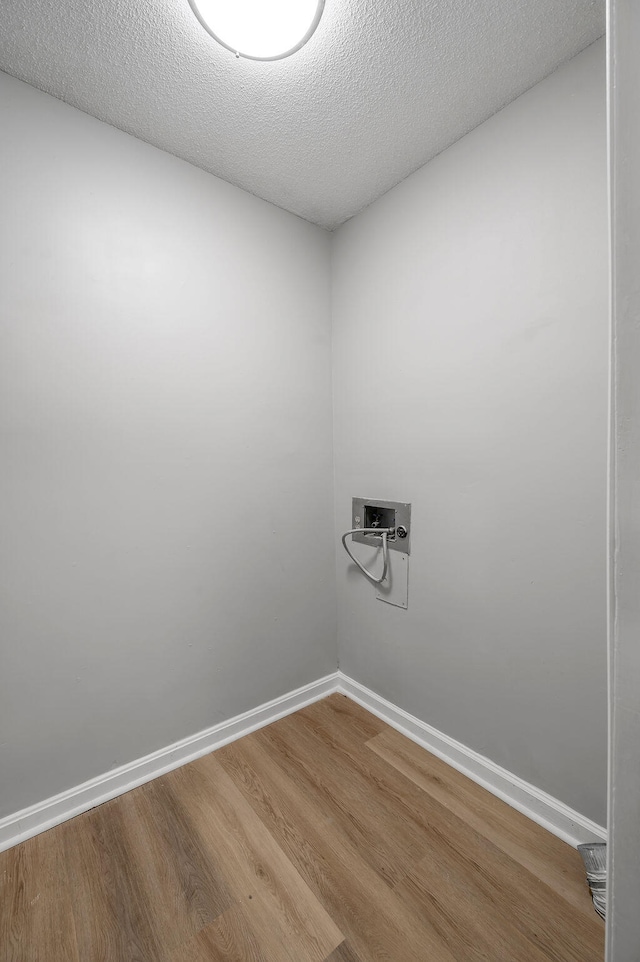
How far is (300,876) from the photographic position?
3.88 ft

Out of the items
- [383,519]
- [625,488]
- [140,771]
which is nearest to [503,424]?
[383,519]

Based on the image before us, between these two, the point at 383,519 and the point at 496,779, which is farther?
the point at 383,519

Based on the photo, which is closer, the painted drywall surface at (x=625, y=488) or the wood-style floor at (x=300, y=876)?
the painted drywall surface at (x=625, y=488)

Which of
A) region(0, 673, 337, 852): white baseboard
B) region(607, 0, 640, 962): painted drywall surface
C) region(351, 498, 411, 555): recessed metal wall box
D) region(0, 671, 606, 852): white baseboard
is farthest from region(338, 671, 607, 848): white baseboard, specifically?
region(607, 0, 640, 962): painted drywall surface

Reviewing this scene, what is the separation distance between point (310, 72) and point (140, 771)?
8.12 feet

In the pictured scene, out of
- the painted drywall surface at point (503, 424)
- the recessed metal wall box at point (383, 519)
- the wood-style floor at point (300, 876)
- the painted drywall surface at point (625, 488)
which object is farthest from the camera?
the recessed metal wall box at point (383, 519)

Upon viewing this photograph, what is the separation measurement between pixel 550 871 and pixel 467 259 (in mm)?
1994

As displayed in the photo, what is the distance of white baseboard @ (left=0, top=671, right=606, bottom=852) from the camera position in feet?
4.26

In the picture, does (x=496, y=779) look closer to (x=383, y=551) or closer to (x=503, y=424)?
(x=383, y=551)

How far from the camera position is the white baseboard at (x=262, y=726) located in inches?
51.1

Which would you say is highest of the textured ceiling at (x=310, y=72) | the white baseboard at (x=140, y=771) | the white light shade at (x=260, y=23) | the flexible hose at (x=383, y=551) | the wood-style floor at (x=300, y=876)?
the textured ceiling at (x=310, y=72)

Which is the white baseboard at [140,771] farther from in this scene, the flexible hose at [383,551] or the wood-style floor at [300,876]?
the flexible hose at [383,551]

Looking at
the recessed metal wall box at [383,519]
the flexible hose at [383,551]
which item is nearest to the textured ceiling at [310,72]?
the recessed metal wall box at [383,519]

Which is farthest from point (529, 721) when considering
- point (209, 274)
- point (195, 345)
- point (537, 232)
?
point (209, 274)
